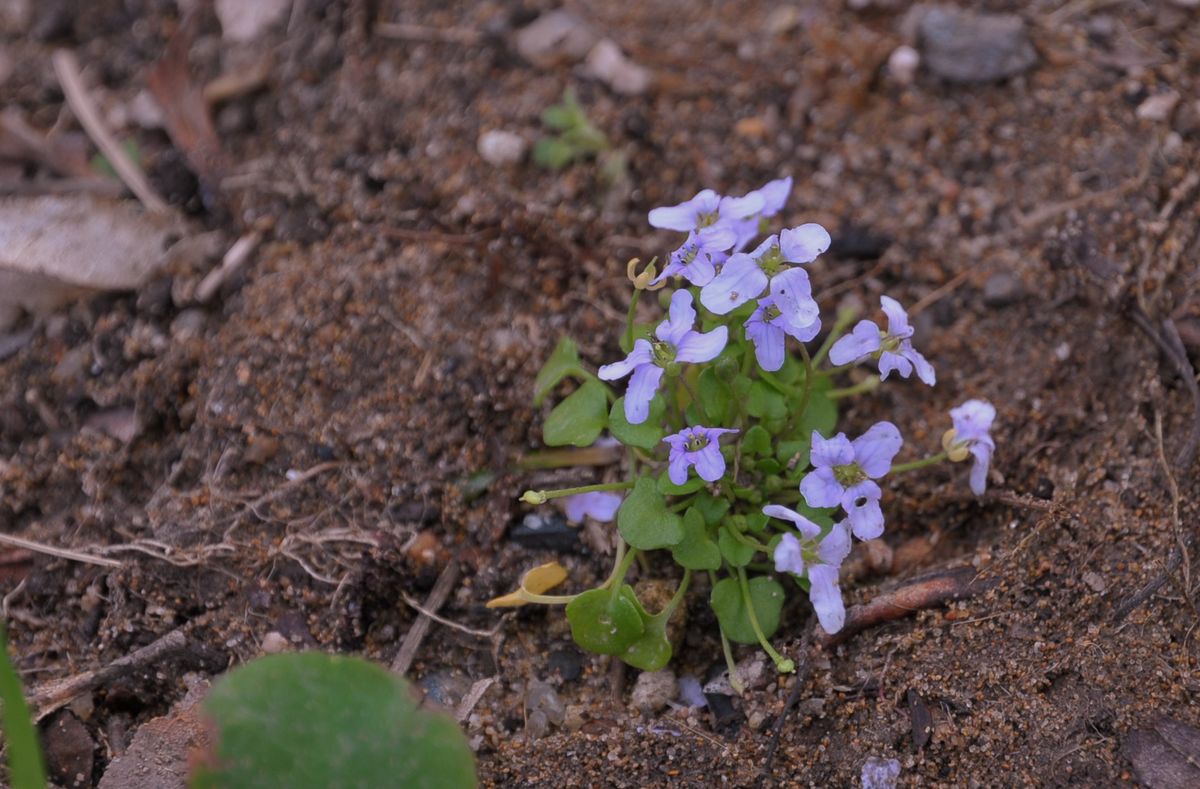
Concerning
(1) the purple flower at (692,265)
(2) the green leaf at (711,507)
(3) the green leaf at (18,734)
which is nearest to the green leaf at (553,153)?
(1) the purple flower at (692,265)

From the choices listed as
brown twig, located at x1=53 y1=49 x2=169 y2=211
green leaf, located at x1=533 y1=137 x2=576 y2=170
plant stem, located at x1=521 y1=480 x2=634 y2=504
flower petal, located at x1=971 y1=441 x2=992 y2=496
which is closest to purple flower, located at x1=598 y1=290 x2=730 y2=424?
plant stem, located at x1=521 y1=480 x2=634 y2=504

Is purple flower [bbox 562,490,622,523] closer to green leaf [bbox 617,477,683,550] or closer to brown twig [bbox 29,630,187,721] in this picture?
green leaf [bbox 617,477,683,550]

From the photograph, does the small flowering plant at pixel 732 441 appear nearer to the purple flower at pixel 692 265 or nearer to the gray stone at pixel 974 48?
the purple flower at pixel 692 265

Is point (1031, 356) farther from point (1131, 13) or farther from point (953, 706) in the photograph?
point (1131, 13)

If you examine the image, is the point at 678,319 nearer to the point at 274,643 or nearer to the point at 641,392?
the point at 641,392

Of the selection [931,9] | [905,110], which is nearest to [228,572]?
[905,110]

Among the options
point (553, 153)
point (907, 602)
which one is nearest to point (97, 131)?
point (553, 153)
